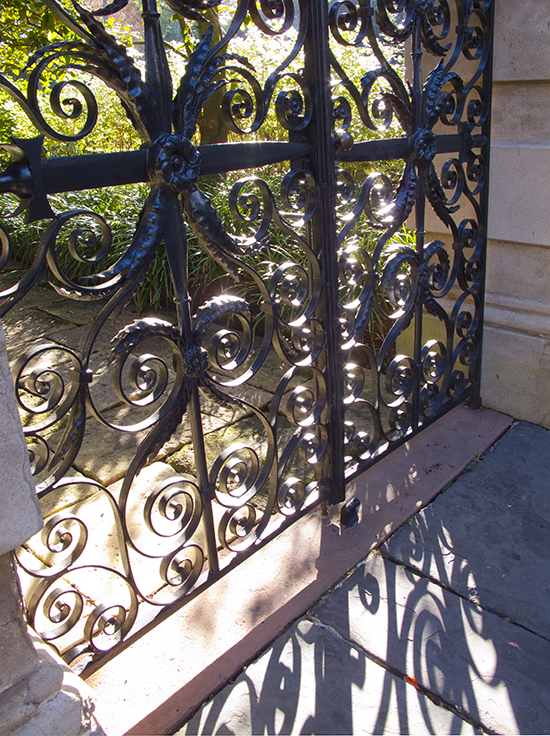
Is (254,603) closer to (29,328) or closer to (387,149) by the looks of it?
(387,149)

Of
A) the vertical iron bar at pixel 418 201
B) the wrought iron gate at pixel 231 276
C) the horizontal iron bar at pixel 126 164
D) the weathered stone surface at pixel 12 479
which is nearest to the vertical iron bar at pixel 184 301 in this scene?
the wrought iron gate at pixel 231 276

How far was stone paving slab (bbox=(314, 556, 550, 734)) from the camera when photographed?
1623mm

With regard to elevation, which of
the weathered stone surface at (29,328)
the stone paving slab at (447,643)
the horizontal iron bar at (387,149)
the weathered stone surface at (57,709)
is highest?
the horizontal iron bar at (387,149)

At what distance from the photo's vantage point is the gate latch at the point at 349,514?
2.27m

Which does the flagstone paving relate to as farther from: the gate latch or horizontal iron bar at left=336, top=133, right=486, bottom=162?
horizontal iron bar at left=336, top=133, right=486, bottom=162

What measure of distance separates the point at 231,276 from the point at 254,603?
107cm

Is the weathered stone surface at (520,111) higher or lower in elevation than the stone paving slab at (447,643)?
higher

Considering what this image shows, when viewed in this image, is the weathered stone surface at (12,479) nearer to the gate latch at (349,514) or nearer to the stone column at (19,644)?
the stone column at (19,644)

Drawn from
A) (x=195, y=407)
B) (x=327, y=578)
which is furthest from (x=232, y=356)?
(x=327, y=578)

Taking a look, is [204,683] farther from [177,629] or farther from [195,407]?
[195,407]

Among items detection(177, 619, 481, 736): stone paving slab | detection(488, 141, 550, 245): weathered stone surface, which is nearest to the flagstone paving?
detection(177, 619, 481, 736): stone paving slab

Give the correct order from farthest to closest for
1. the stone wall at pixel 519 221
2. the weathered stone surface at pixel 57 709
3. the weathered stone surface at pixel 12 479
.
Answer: the stone wall at pixel 519 221 → the weathered stone surface at pixel 57 709 → the weathered stone surface at pixel 12 479

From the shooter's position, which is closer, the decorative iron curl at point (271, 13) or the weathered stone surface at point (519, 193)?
the decorative iron curl at point (271, 13)

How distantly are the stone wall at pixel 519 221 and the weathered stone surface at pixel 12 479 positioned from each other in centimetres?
242
